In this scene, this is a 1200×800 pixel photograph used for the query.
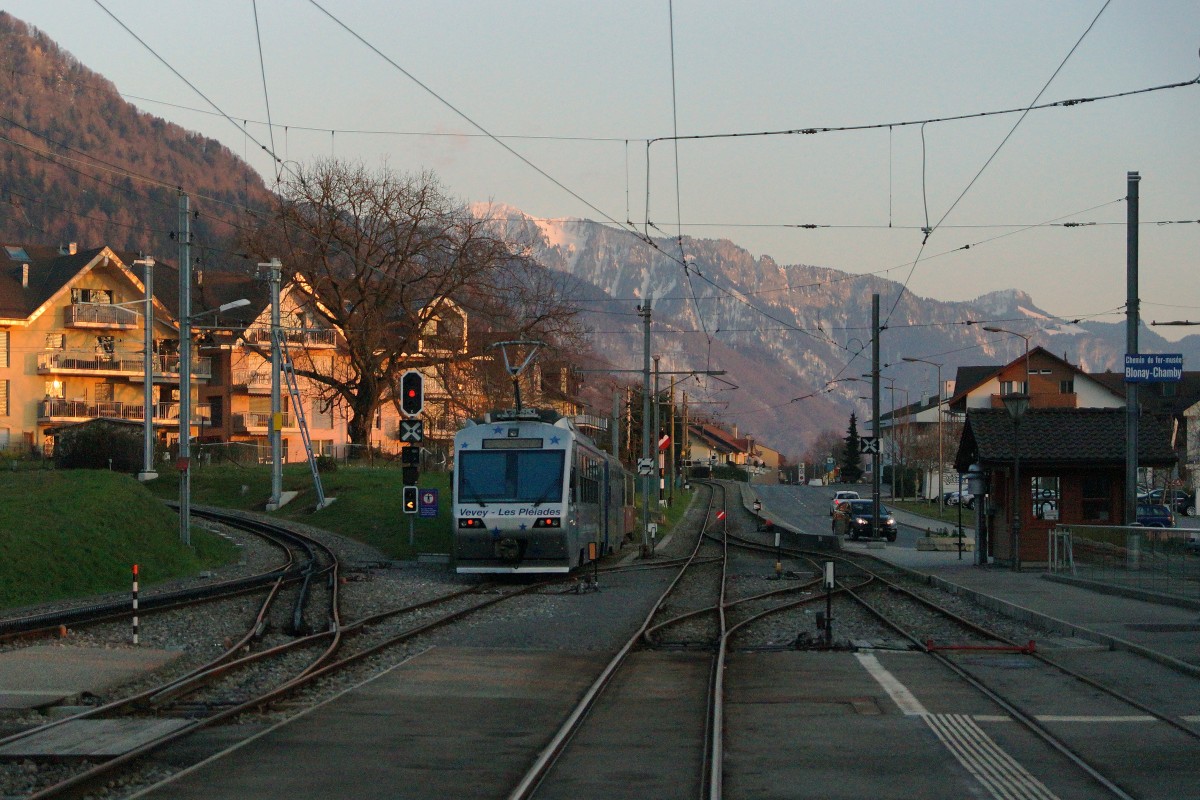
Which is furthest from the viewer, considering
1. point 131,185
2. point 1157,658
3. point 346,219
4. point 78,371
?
point 131,185

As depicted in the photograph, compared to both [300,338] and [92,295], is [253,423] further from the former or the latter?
[92,295]

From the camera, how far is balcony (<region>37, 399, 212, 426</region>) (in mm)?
66688

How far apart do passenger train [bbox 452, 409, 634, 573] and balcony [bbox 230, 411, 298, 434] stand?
1975 inches

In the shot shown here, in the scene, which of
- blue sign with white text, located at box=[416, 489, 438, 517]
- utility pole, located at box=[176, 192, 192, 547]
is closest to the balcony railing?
utility pole, located at box=[176, 192, 192, 547]

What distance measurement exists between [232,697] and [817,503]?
3372 inches

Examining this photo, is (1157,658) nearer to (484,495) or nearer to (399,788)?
(399,788)

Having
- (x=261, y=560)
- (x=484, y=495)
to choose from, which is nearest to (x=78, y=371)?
(x=261, y=560)

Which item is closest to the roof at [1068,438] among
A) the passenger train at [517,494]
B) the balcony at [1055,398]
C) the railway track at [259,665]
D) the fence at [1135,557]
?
the fence at [1135,557]

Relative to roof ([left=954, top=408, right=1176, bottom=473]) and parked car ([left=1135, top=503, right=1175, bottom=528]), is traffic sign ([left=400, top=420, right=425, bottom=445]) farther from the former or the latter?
parked car ([left=1135, top=503, right=1175, bottom=528])

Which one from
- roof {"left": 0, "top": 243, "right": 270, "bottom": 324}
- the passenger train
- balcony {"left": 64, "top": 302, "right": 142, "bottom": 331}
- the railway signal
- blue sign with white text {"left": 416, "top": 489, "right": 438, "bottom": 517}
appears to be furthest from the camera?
balcony {"left": 64, "top": 302, "right": 142, "bottom": 331}

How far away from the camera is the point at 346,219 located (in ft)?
186

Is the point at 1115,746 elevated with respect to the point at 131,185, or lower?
lower

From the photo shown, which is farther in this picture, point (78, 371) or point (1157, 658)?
point (78, 371)

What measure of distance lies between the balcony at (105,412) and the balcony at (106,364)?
63.5 inches
